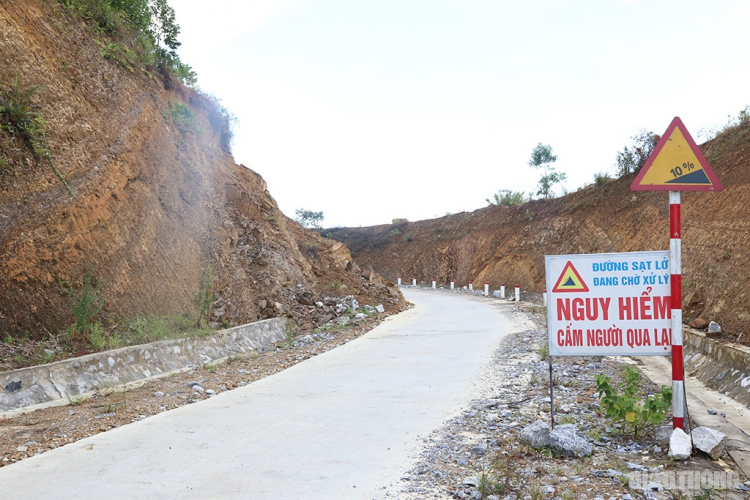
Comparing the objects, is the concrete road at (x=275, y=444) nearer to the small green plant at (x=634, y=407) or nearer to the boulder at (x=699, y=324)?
the small green plant at (x=634, y=407)

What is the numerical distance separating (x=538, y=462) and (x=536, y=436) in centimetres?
40

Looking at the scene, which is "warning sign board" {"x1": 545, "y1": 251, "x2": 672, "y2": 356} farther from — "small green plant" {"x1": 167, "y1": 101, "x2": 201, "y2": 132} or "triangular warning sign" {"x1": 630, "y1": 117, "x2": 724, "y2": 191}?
"small green plant" {"x1": 167, "y1": 101, "x2": 201, "y2": 132}

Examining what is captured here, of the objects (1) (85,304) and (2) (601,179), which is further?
(2) (601,179)

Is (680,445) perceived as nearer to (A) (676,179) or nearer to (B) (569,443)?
(B) (569,443)

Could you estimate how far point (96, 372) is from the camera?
27.3 ft

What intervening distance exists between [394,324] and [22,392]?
11.7 meters

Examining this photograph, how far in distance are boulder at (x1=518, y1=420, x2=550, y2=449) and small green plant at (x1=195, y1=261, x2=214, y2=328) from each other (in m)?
8.49

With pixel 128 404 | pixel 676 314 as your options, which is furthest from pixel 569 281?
pixel 128 404

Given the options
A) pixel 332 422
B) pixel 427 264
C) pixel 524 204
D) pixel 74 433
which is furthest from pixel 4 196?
pixel 427 264

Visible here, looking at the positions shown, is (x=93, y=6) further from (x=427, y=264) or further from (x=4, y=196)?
(x=427, y=264)

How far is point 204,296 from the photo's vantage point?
1308cm

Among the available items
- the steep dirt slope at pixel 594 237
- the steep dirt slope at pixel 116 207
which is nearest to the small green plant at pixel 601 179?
the steep dirt slope at pixel 594 237

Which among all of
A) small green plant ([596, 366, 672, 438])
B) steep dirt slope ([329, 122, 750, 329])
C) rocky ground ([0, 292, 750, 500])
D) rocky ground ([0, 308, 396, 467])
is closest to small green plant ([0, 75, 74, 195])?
rocky ground ([0, 308, 396, 467])

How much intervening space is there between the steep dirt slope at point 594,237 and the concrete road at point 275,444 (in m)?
7.47
